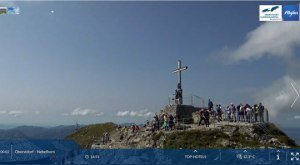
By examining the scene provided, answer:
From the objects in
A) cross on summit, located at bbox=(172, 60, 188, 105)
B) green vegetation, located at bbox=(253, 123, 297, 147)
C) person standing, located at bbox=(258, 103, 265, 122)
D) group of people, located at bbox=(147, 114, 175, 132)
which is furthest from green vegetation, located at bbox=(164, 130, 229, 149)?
cross on summit, located at bbox=(172, 60, 188, 105)

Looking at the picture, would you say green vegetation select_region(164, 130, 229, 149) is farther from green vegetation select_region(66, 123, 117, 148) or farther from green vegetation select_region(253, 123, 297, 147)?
green vegetation select_region(66, 123, 117, 148)

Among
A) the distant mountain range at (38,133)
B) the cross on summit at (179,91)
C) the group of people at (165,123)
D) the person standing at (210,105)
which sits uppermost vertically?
the cross on summit at (179,91)

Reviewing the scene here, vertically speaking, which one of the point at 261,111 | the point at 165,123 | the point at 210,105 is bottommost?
the point at 165,123

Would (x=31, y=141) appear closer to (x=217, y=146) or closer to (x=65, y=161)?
(x=65, y=161)

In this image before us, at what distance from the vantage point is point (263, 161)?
25.0m

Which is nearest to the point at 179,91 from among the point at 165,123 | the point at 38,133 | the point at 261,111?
the point at 165,123

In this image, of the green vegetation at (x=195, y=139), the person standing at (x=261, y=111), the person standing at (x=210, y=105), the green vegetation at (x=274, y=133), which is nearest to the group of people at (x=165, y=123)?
the green vegetation at (x=195, y=139)

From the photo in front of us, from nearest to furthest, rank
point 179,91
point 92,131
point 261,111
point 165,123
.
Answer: point 261,111, point 165,123, point 179,91, point 92,131

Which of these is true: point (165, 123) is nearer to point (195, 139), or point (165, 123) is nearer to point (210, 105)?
point (195, 139)

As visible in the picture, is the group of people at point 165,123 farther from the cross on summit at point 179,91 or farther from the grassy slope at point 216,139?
the cross on summit at point 179,91

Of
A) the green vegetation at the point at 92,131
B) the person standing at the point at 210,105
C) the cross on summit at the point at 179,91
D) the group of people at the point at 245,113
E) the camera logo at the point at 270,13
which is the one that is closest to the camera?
the camera logo at the point at 270,13

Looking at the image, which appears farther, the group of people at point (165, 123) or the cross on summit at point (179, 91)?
the cross on summit at point (179, 91)

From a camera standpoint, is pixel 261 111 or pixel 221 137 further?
pixel 261 111

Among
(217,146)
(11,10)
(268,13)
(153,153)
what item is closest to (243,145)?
(217,146)
